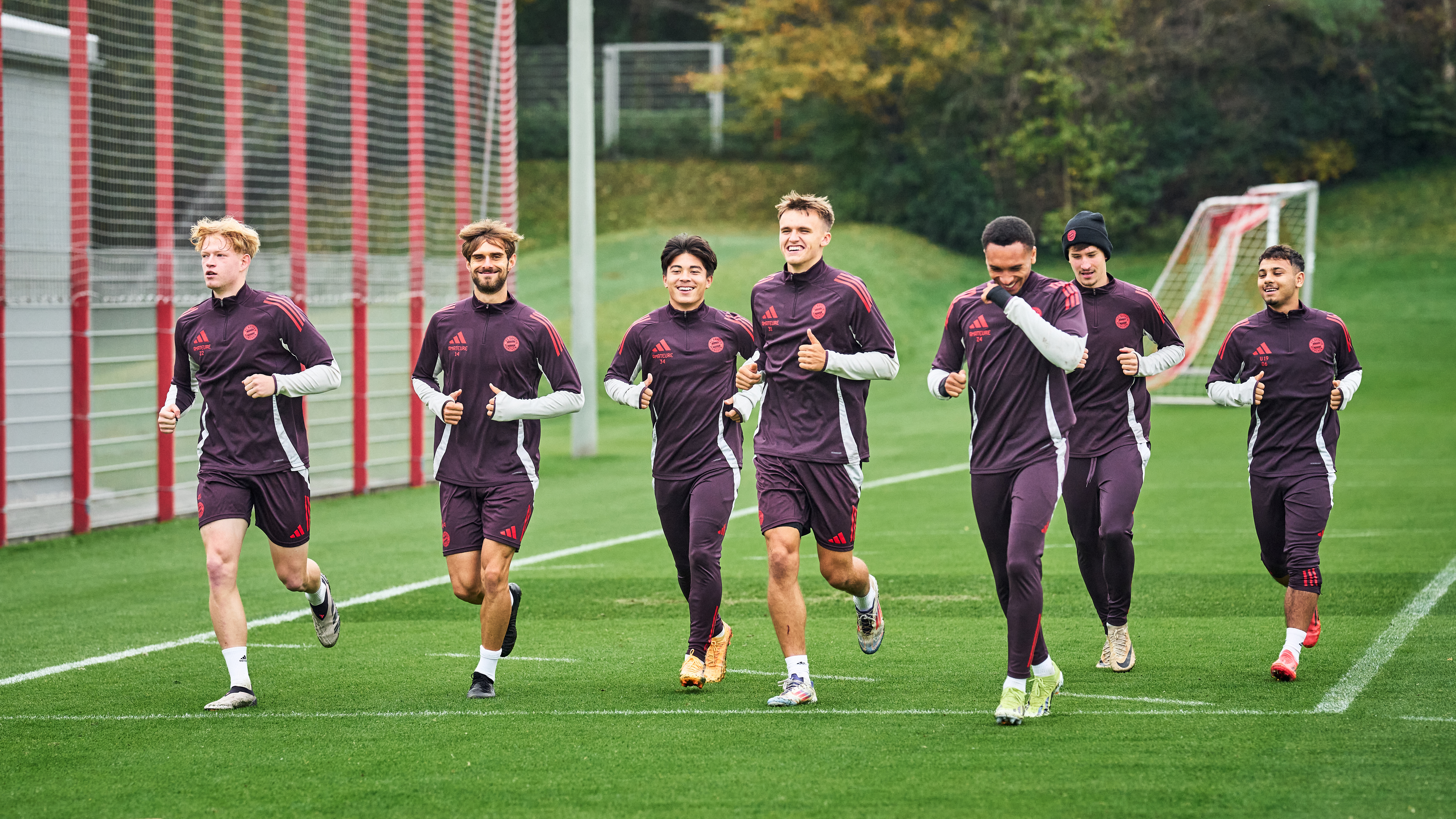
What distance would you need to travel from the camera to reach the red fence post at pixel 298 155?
1593 cm

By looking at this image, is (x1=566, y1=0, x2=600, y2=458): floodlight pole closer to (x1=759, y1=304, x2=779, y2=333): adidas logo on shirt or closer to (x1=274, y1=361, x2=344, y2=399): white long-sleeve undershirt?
(x1=274, y1=361, x2=344, y2=399): white long-sleeve undershirt

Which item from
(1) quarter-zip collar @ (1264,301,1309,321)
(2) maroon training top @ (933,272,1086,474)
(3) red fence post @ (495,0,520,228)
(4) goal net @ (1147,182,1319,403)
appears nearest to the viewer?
(2) maroon training top @ (933,272,1086,474)

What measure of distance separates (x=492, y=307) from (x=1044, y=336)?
2.58 meters

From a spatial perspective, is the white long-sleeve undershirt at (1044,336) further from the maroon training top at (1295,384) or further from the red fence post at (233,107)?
the red fence post at (233,107)

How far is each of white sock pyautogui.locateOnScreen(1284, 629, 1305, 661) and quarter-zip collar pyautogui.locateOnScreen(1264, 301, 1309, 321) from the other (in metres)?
1.53

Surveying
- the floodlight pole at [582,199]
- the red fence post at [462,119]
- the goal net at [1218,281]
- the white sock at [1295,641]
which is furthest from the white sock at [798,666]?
the goal net at [1218,281]

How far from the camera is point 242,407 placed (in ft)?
23.5

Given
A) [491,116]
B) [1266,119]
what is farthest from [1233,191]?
[491,116]

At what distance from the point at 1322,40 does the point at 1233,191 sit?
4967 mm

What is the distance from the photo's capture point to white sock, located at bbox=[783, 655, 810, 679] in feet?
22.5

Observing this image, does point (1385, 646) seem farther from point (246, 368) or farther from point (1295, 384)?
point (246, 368)

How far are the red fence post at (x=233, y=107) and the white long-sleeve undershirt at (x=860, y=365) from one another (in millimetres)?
9631

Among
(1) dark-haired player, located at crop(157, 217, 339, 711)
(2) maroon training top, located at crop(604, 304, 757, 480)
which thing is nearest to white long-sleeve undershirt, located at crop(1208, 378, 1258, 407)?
(2) maroon training top, located at crop(604, 304, 757, 480)

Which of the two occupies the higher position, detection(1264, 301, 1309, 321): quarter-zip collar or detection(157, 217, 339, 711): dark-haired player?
detection(1264, 301, 1309, 321): quarter-zip collar
